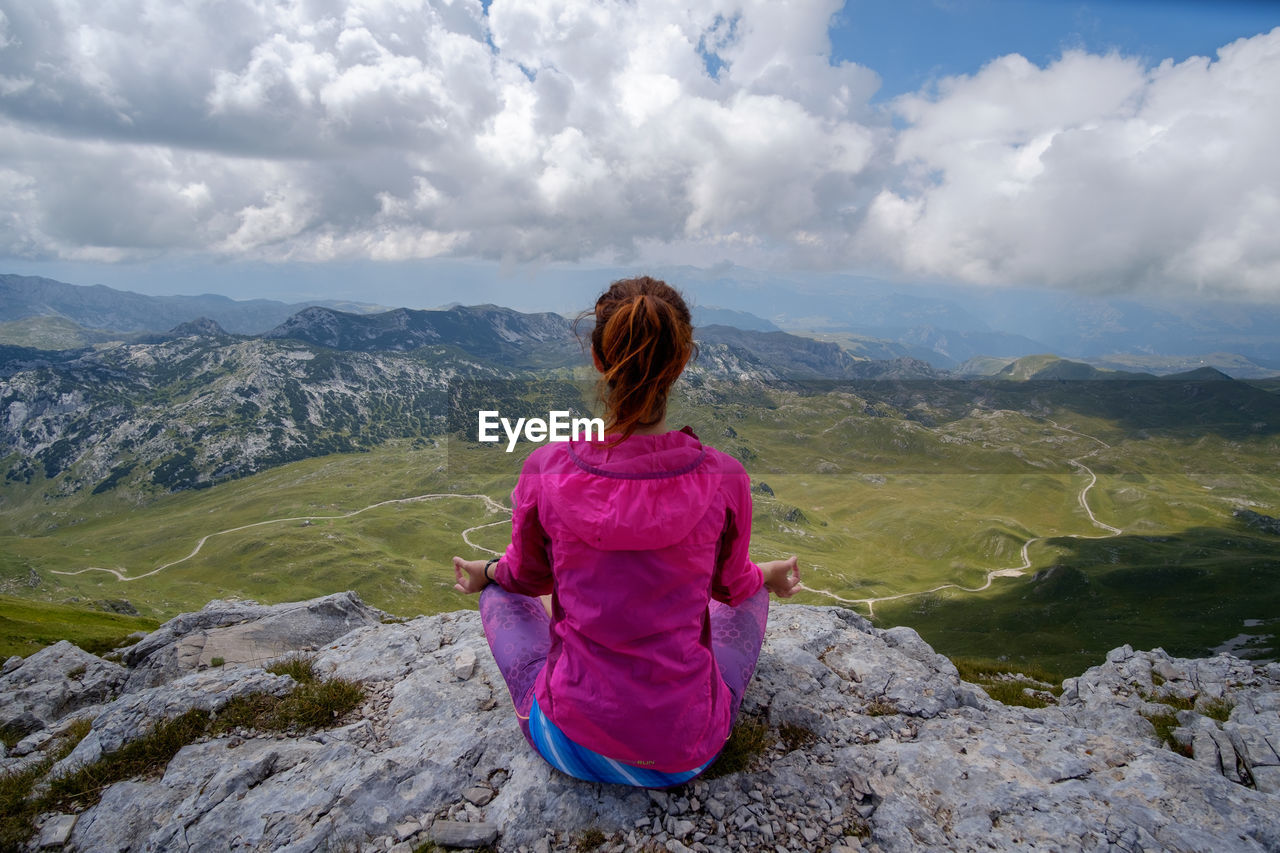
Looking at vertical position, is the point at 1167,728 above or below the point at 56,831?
below

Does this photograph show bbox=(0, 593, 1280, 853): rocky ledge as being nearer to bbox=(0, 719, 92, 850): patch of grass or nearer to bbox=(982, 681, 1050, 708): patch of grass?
bbox=(0, 719, 92, 850): patch of grass

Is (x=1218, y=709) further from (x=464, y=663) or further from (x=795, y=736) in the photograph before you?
(x=464, y=663)

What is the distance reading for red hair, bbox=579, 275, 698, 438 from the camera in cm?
481

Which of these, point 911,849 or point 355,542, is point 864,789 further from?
point 355,542

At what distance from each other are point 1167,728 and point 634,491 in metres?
18.0

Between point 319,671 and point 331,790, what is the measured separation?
5165mm

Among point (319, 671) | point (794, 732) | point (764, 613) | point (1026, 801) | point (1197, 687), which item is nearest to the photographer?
point (1026, 801)

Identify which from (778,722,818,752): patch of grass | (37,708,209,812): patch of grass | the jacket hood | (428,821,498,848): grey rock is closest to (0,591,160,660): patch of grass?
(37,708,209,812): patch of grass

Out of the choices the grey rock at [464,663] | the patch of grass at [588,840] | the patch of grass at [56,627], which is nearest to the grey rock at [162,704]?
the grey rock at [464,663]

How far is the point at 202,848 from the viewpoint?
6.82m

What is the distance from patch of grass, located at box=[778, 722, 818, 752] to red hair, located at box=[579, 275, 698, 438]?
6.39 metres

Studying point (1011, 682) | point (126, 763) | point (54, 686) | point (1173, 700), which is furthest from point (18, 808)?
point (1173, 700)

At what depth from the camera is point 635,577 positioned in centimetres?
516

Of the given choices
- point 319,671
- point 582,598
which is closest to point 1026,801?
point 582,598
